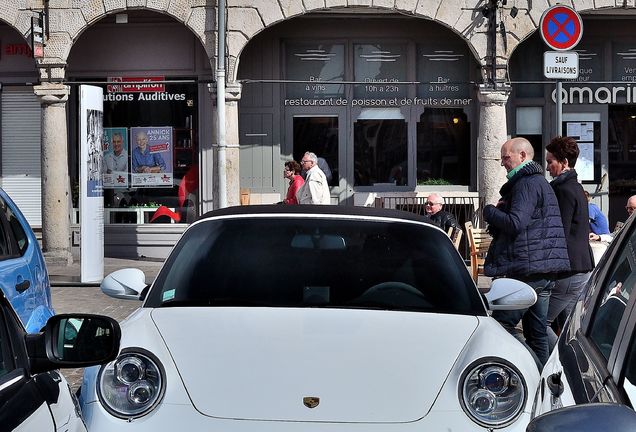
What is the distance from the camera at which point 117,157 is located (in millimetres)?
18234

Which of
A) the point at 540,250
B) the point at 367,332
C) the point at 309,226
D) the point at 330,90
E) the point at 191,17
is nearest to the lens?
the point at 367,332

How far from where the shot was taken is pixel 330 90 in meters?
18.2

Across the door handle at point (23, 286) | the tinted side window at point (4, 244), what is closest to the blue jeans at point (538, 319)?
the door handle at point (23, 286)

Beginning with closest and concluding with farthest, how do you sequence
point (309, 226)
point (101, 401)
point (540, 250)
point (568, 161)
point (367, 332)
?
1. point (101, 401)
2. point (367, 332)
3. point (309, 226)
4. point (540, 250)
5. point (568, 161)

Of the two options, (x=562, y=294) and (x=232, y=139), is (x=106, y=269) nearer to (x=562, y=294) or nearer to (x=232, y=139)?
(x=232, y=139)

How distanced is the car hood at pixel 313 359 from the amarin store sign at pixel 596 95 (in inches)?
550

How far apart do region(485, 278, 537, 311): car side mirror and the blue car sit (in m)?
2.42

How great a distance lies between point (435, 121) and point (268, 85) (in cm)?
288

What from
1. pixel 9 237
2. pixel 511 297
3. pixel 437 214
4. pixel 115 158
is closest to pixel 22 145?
pixel 115 158

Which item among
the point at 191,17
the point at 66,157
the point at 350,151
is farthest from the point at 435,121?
the point at 66,157

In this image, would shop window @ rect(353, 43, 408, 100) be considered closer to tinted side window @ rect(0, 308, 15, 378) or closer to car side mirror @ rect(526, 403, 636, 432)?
tinted side window @ rect(0, 308, 15, 378)

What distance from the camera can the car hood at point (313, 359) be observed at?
405 cm

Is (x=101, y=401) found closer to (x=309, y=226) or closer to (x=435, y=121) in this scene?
(x=309, y=226)

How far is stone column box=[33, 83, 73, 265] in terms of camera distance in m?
16.8
